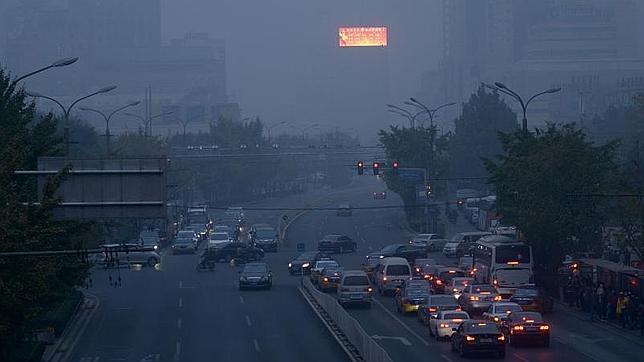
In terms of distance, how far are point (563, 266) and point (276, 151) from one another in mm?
76822

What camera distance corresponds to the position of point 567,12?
560 ft

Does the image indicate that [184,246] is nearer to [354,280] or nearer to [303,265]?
[303,265]

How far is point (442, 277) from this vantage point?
48125 millimetres

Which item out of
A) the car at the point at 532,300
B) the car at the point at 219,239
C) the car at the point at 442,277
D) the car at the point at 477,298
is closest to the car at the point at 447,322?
the car at the point at 477,298

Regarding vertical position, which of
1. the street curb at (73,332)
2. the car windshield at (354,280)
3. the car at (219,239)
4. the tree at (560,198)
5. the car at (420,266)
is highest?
the tree at (560,198)

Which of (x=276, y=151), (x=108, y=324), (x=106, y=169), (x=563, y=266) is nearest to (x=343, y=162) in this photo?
(x=276, y=151)

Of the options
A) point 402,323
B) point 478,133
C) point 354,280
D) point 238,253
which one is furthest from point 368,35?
point 402,323

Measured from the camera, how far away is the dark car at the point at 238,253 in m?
63.1

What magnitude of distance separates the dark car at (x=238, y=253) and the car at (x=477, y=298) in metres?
23.3

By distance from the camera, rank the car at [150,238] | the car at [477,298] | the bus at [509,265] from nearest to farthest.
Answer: the car at [477,298] → the bus at [509,265] → the car at [150,238]

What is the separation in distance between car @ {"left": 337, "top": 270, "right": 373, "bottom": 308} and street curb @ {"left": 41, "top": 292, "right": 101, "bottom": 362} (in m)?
9.20

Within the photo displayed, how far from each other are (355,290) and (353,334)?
1073 cm

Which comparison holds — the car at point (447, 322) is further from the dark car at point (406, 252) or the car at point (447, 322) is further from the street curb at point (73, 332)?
the dark car at point (406, 252)

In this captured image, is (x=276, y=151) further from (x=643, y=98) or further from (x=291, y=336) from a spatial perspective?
(x=291, y=336)
